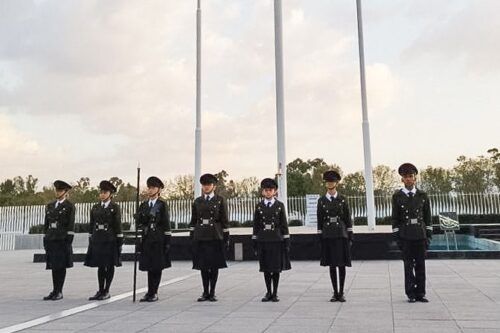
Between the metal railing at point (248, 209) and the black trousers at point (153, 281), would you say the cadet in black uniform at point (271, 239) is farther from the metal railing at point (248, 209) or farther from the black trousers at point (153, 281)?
the metal railing at point (248, 209)

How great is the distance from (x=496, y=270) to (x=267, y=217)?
6425 millimetres

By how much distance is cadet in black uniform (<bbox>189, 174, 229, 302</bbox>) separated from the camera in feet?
25.5

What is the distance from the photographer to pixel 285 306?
702cm

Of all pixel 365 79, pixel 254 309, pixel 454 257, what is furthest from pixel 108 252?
pixel 365 79

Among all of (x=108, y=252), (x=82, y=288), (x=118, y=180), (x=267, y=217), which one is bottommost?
(x=82, y=288)

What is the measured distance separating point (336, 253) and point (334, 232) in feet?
1.04

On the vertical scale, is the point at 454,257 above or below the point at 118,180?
below

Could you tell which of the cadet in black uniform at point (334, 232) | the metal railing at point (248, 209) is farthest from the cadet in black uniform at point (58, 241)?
the metal railing at point (248, 209)

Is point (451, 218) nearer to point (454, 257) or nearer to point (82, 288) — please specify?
point (454, 257)

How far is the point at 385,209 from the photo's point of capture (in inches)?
1150

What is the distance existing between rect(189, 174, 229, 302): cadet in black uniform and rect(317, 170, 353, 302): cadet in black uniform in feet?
5.00

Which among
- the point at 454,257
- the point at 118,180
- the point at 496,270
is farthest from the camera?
the point at 118,180

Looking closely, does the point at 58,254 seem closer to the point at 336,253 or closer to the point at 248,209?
the point at 336,253

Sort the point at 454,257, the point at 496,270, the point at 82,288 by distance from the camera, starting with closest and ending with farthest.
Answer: the point at 82,288 → the point at 496,270 → the point at 454,257
